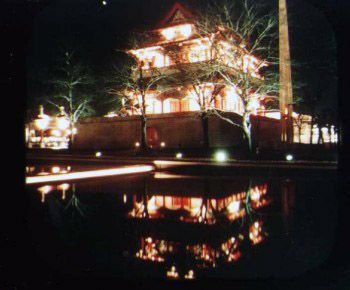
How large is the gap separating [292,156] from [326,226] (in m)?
15.0

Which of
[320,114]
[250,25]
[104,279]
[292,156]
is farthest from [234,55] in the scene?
[104,279]

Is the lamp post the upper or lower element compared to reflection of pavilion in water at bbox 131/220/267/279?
upper

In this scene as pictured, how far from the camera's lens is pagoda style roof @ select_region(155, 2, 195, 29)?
34156mm

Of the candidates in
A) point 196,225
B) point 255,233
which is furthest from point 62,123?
point 255,233

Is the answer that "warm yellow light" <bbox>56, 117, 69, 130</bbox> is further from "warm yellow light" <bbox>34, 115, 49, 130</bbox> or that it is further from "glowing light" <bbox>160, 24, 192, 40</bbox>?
"glowing light" <bbox>160, 24, 192, 40</bbox>

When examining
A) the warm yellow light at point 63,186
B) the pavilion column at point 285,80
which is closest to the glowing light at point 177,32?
the pavilion column at point 285,80

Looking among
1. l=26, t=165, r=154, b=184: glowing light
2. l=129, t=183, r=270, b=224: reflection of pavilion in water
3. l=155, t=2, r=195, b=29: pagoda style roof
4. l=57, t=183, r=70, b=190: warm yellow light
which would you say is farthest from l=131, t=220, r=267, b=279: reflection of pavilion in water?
l=155, t=2, r=195, b=29: pagoda style roof

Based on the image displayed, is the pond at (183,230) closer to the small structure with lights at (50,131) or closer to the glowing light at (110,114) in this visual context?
the glowing light at (110,114)

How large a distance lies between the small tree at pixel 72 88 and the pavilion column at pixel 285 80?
772 inches

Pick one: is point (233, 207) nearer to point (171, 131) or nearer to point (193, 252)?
point (193, 252)

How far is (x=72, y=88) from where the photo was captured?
3597 centimetres

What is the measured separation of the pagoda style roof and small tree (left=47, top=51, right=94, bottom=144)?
9.64m

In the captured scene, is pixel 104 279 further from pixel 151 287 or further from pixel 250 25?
pixel 250 25

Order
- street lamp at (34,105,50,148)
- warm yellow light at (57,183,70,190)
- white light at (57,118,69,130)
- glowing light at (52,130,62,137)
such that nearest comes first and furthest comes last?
warm yellow light at (57,183,70,190)
street lamp at (34,105,50,148)
white light at (57,118,69,130)
glowing light at (52,130,62,137)
